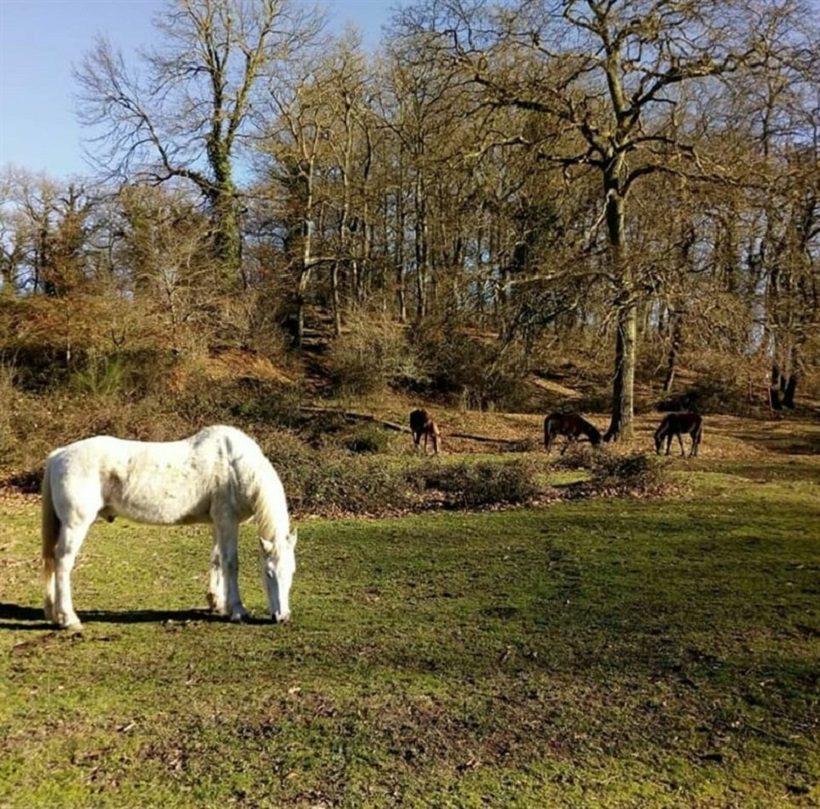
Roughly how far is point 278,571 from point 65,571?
165 centimetres

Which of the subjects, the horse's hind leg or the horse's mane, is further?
the horse's mane

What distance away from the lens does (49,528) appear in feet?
19.5

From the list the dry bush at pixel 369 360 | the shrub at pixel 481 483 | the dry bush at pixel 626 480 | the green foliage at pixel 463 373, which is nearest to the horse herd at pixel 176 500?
the shrub at pixel 481 483

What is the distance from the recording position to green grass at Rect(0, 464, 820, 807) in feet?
12.3

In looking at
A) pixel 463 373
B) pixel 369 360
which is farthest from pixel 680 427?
pixel 369 360

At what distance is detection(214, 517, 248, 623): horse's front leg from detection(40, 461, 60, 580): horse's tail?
1261 millimetres

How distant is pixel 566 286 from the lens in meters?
18.5

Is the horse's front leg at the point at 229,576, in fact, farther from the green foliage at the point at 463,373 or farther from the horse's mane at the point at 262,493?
the green foliage at the point at 463,373

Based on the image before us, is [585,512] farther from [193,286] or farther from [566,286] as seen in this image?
[193,286]

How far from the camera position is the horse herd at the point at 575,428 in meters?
17.3

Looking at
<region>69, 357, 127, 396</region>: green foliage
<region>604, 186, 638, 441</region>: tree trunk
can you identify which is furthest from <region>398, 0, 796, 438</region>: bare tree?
<region>69, 357, 127, 396</region>: green foliage

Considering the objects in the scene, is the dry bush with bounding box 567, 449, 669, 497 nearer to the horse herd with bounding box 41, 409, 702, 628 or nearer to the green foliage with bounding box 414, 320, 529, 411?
the horse herd with bounding box 41, 409, 702, 628

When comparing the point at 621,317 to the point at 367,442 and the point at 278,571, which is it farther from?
the point at 278,571

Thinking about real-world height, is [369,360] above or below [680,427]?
above
